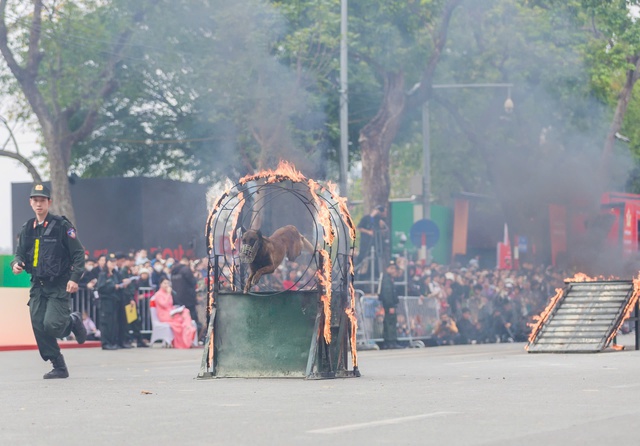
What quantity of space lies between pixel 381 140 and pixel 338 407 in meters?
23.7

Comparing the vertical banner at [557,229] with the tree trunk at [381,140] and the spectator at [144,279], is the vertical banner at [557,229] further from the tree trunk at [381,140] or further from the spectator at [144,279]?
the spectator at [144,279]

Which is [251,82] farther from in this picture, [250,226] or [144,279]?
[250,226]

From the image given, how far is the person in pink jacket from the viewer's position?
2413cm

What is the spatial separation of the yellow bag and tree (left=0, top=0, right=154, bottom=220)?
10668mm

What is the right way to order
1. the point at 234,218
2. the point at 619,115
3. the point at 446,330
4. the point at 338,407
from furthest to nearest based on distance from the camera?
1. the point at 619,115
2. the point at 446,330
3. the point at 234,218
4. the point at 338,407

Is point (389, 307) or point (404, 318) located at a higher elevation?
point (389, 307)

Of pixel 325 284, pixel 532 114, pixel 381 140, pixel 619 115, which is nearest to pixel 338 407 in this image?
pixel 325 284

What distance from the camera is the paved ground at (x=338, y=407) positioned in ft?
28.1

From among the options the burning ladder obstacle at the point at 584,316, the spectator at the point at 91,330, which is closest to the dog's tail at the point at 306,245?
the burning ladder obstacle at the point at 584,316

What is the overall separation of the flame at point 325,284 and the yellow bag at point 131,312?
1002 cm

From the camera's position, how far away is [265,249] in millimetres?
14203

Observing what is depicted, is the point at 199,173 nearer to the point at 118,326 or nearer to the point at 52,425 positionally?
the point at 118,326

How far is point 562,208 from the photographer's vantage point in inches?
1501

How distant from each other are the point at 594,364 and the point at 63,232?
21.7 feet
